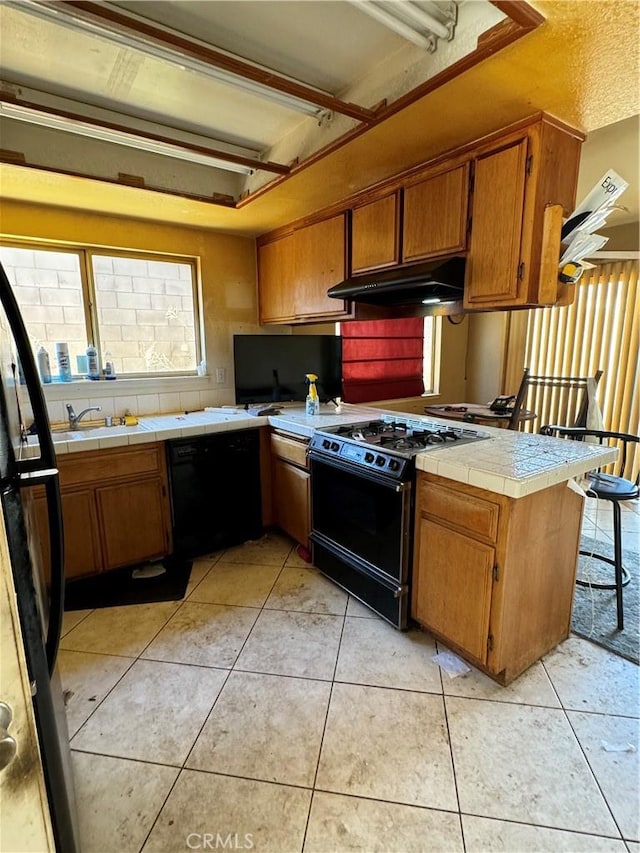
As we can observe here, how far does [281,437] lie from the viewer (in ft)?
9.29

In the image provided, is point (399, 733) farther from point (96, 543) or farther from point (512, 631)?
point (96, 543)

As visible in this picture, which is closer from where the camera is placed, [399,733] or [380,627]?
[399,733]

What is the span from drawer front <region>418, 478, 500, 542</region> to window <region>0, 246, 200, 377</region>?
223cm

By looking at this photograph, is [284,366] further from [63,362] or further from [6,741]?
[6,741]

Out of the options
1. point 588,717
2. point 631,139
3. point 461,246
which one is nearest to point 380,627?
point 588,717

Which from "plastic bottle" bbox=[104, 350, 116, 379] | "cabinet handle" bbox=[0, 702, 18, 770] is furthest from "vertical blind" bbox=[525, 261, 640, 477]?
"cabinet handle" bbox=[0, 702, 18, 770]

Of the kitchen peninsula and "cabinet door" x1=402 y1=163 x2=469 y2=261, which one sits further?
"cabinet door" x1=402 y1=163 x2=469 y2=261

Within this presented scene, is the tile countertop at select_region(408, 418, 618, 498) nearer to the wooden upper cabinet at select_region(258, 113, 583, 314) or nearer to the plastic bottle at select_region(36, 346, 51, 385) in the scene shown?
the wooden upper cabinet at select_region(258, 113, 583, 314)

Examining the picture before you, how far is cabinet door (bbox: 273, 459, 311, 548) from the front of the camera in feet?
8.78

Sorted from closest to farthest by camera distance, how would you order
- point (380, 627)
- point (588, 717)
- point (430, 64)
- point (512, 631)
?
point (430, 64) < point (588, 717) < point (512, 631) < point (380, 627)

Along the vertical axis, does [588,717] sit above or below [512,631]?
below

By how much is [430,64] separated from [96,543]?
2.77 m

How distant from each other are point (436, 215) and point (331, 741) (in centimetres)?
232

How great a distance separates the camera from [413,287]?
217 cm
